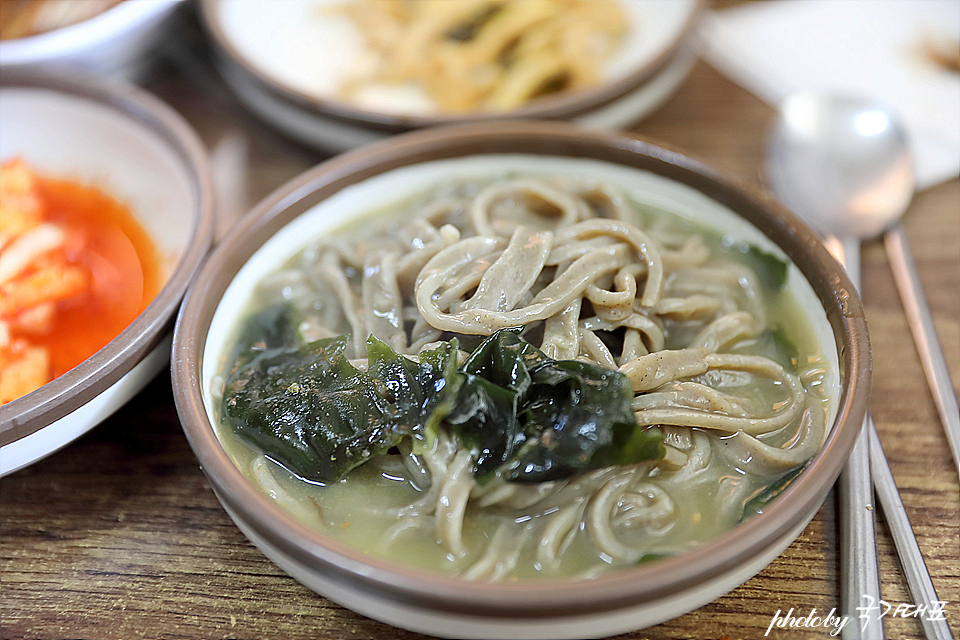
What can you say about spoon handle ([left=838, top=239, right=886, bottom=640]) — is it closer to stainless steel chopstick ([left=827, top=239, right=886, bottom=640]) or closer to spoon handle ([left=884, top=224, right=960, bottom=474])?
stainless steel chopstick ([left=827, top=239, right=886, bottom=640])

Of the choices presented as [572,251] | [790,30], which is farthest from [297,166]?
[790,30]

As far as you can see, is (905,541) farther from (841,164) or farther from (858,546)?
(841,164)

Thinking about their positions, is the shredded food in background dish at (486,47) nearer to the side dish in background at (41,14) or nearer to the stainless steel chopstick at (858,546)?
the side dish in background at (41,14)

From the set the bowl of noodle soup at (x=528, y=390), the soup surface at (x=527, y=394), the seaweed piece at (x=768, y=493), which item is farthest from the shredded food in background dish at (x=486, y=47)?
the seaweed piece at (x=768, y=493)

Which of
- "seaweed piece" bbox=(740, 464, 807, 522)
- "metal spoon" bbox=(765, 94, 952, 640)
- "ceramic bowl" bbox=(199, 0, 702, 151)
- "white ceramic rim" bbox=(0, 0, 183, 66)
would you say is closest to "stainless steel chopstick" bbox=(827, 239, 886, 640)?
"seaweed piece" bbox=(740, 464, 807, 522)

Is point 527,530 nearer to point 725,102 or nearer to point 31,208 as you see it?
A: point 31,208

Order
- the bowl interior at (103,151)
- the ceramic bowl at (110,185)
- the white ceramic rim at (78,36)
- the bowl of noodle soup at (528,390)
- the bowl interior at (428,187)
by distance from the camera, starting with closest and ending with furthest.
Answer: the bowl of noodle soup at (528,390) → the ceramic bowl at (110,185) → the bowl interior at (428,187) → the bowl interior at (103,151) → the white ceramic rim at (78,36)

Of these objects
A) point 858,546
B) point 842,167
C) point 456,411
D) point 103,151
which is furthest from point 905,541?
point 103,151
